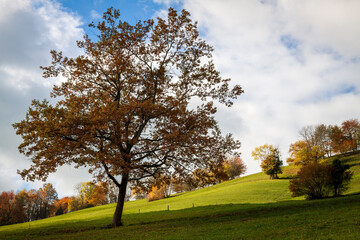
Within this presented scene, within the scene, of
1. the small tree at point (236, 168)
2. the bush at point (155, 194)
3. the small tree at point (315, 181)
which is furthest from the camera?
the small tree at point (236, 168)

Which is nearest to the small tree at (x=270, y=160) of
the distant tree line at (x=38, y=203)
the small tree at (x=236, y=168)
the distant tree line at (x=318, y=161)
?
the distant tree line at (x=318, y=161)

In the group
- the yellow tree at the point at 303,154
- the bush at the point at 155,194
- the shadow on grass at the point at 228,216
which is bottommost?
the bush at the point at 155,194

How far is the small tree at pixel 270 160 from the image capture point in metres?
62.5

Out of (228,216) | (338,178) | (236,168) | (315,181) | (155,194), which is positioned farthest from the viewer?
(236,168)

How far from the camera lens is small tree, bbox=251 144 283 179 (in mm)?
62500

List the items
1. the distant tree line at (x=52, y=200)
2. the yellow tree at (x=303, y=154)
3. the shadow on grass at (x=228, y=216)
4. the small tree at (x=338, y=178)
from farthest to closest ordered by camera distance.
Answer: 1. the distant tree line at (x=52, y=200)
2. the yellow tree at (x=303, y=154)
3. the small tree at (x=338, y=178)
4. the shadow on grass at (x=228, y=216)

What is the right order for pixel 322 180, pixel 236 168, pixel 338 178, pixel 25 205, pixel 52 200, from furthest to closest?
pixel 52 200, pixel 236 168, pixel 25 205, pixel 338 178, pixel 322 180

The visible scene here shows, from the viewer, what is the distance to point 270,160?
63156 millimetres

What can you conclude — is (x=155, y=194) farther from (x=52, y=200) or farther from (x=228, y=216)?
(x=52, y=200)

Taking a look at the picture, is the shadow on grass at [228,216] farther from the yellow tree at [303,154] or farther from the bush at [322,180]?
the yellow tree at [303,154]

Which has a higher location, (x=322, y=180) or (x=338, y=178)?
(x=322, y=180)

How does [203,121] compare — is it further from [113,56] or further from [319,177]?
[319,177]

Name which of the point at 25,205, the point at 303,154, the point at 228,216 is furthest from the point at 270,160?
the point at 25,205

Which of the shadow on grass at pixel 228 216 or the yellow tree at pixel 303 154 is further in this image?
the yellow tree at pixel 303 154
